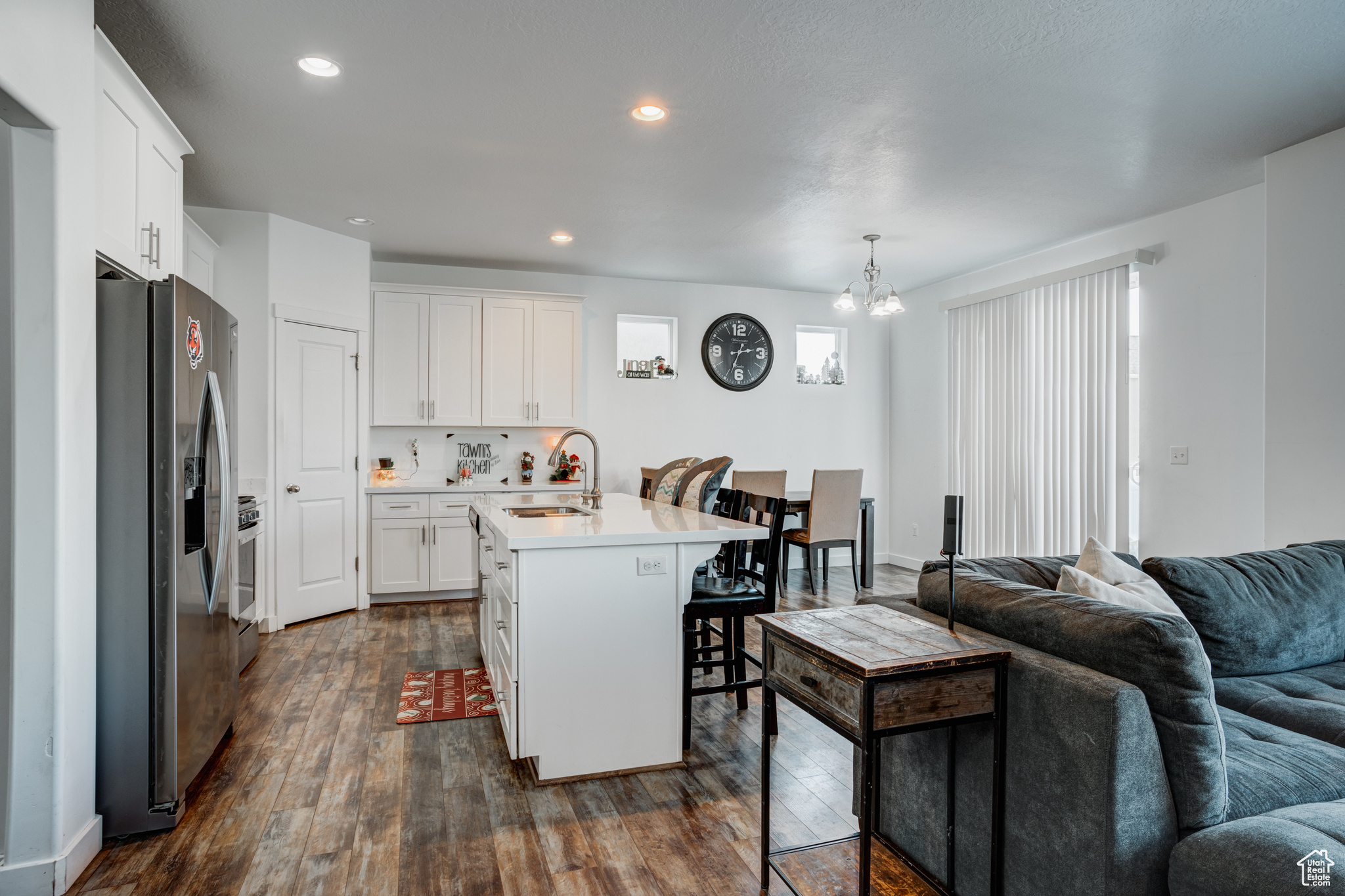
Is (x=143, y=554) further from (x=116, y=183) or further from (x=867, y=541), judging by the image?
(x=867, y=541)

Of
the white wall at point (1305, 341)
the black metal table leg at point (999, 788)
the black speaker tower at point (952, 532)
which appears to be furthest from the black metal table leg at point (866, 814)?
the white wall at point (1305, 341)

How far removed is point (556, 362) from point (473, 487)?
1.17 metres

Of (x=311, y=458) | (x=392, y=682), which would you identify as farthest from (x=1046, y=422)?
Result: (x=311, y=458)

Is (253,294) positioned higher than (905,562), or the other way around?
(253,294)

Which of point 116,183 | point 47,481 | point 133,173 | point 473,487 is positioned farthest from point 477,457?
point 47,481

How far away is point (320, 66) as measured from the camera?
2.75m

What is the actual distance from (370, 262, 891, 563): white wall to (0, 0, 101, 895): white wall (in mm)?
3811

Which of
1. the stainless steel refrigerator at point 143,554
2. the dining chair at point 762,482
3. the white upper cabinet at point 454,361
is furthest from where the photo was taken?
the dining chair at point 762,482

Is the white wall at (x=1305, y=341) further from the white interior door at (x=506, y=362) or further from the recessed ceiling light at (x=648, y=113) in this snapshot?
the white interior door at (x=506, y=362)

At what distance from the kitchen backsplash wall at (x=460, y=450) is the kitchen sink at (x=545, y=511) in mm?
2235

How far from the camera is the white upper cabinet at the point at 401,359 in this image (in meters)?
5.45

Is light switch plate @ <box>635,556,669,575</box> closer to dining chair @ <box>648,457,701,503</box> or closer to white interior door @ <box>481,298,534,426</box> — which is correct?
dining chair @ <box>648,457,701,503</box>

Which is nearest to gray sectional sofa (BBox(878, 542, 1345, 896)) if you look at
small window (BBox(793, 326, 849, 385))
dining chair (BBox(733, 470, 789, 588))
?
dining chair (BBox(733, 470, 789, 588))

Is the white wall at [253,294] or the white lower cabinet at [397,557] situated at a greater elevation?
the white wall at [253,294]
